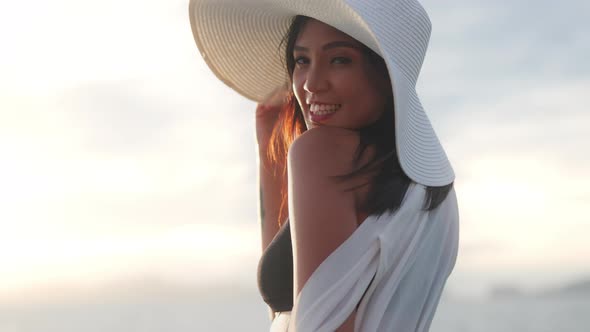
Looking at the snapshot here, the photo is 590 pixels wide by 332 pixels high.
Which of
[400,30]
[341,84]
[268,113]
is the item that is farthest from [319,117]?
[268,113]

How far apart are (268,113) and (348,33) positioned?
1.14 meters

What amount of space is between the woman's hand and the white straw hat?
36 millimetres

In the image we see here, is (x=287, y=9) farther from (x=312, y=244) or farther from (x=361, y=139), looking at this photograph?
(x=312, y=244)

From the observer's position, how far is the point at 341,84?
3.40 m

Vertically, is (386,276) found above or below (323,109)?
below

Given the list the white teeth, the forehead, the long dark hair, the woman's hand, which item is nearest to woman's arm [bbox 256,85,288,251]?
the woman's hand

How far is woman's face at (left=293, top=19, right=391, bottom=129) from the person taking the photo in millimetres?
3410

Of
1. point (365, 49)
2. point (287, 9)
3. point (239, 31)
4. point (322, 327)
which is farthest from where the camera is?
point (239, 31)

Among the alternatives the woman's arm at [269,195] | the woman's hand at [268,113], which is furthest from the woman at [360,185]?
the woman's arm at [269,195]

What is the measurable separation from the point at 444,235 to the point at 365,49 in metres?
0.73

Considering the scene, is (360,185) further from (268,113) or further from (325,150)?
(268,113)

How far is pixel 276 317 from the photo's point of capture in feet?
12.0

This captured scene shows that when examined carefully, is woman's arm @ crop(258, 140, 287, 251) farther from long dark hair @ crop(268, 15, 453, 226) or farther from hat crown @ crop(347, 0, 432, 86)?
hat crown @ crop(347, 0, 432, 86)

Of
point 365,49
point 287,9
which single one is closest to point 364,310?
point 365,49
